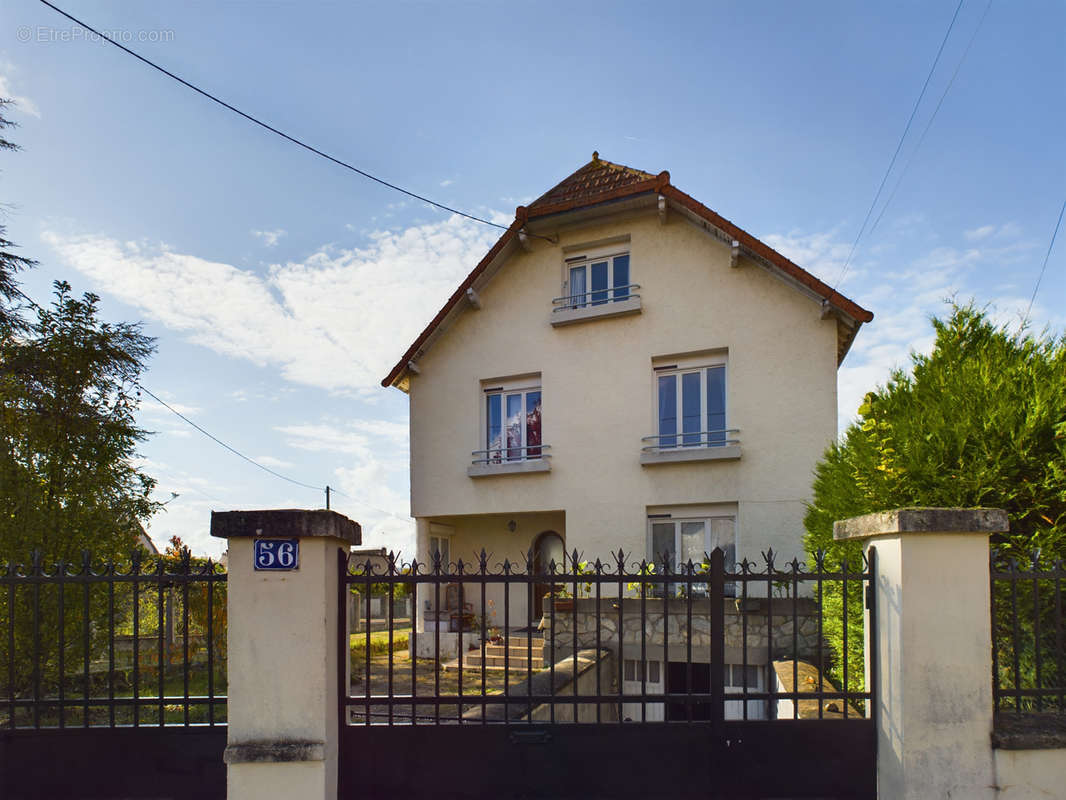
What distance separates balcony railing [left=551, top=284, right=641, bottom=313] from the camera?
47.8 ft

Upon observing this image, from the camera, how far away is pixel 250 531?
14.9ft

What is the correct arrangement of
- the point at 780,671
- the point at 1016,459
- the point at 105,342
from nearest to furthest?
the point at 1016,459, the point at 780,671, the point at 105,342

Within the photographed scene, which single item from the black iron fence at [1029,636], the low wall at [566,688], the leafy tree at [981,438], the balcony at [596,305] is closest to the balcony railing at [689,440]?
the balcony at [596,305]

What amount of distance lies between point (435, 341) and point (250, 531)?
1215cm

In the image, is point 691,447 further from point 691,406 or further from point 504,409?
point 504,409

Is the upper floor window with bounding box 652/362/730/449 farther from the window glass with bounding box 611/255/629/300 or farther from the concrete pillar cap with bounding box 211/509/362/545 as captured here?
the concrete pillar cap with bounding box 211/509/362/545

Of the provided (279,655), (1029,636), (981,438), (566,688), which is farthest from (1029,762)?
(566,688)

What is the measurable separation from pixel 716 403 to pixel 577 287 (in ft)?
12.7

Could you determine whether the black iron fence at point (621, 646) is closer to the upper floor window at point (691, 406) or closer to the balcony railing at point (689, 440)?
the balcony railing at point (689, 440)

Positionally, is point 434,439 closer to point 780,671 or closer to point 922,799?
point 780,671

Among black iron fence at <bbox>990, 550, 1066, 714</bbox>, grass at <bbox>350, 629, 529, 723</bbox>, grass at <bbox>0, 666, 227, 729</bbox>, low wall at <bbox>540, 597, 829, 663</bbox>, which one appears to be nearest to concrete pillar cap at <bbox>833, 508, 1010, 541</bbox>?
black iron fence at <bbox>990, 550, 1066, 714</bbox>

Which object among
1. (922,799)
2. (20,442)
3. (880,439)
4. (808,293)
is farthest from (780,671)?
(20,442)

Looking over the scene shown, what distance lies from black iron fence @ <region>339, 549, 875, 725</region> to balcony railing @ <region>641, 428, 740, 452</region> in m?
2.24

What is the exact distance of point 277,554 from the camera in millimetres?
4574
